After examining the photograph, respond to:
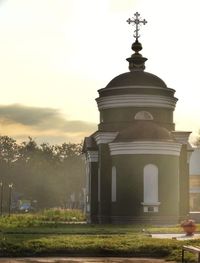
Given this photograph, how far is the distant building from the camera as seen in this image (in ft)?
145

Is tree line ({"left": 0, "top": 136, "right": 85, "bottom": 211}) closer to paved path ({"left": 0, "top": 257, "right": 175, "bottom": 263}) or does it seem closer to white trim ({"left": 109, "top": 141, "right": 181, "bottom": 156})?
white trim ({"left": 109, "top": 141, "right": 181, "bottom": 156})

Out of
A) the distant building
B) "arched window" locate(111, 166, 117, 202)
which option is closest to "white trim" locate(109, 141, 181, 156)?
the distant building

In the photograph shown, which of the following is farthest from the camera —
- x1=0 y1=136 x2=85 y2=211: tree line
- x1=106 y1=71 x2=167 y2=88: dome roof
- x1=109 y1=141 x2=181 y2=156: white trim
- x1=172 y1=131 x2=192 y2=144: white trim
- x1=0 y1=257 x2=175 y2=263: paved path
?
x1=0 y1=136 x2=85 y2=211: tree line

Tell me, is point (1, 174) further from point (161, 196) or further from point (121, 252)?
point (121, 252)

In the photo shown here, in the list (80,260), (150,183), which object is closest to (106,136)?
(150,183)

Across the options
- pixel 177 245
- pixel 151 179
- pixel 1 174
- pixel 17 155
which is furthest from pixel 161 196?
pixel 17 155

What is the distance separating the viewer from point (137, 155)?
4409 cm

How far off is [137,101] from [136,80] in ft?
5.20

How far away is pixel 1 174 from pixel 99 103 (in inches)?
2656

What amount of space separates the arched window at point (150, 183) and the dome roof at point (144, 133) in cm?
198

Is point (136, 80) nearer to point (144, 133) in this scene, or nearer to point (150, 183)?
point (144, 133)

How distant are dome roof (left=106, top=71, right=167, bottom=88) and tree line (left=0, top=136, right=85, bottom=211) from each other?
5506 cm

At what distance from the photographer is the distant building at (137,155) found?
44.1 m

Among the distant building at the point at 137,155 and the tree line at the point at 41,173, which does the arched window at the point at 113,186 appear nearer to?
the distant building at the point at 137,155
